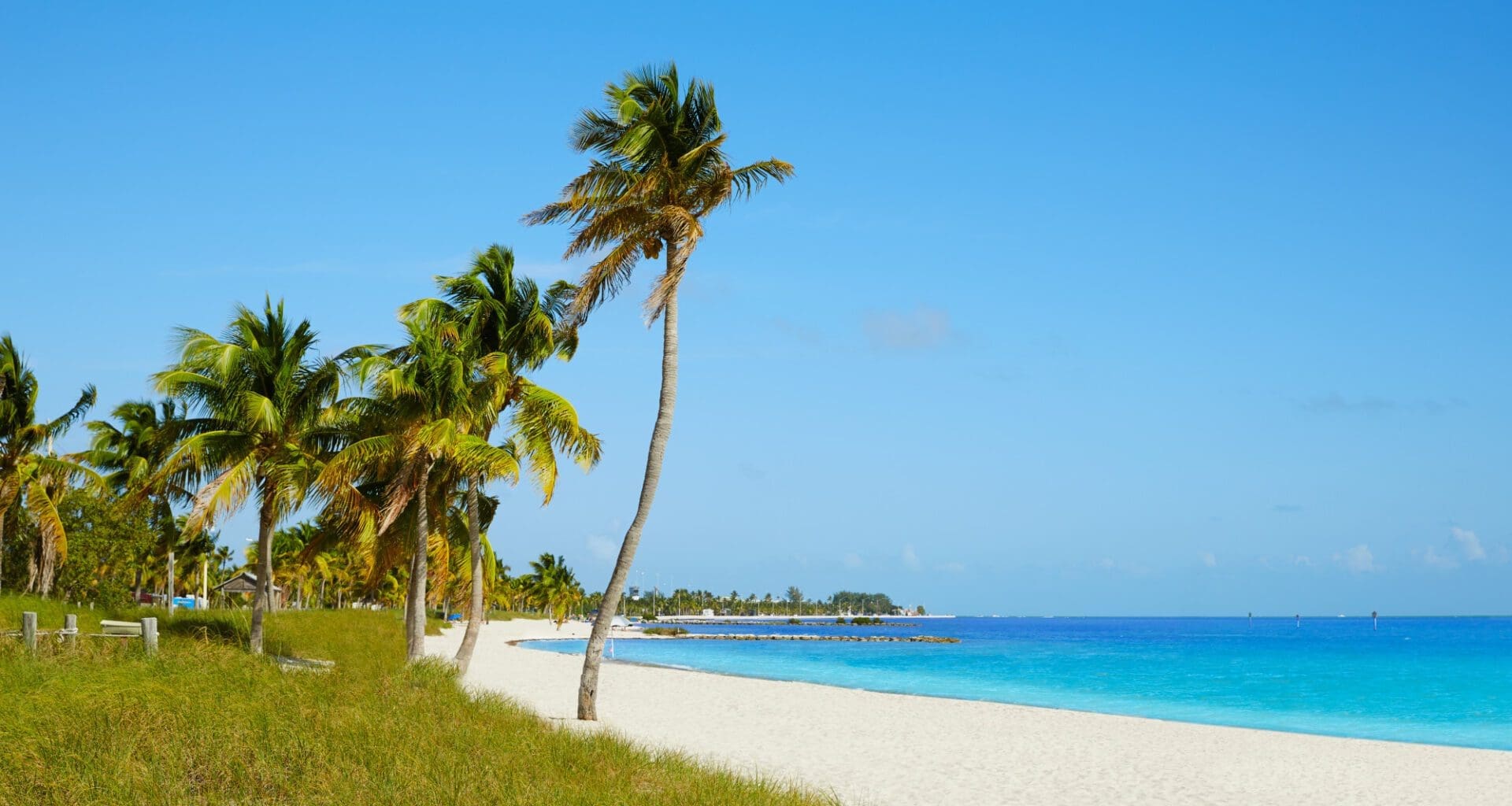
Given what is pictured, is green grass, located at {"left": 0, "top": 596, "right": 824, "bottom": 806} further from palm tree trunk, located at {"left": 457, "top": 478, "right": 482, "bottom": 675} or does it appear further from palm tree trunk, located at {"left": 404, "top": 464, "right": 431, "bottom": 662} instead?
palm tree trunk, located at {"left": 457, "top": 478, "right": 482, "bottom": 675}

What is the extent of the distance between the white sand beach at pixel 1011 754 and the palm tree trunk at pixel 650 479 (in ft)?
4.84

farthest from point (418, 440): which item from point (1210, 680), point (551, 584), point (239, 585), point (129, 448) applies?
point (551, 584)

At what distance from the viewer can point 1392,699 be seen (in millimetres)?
47219

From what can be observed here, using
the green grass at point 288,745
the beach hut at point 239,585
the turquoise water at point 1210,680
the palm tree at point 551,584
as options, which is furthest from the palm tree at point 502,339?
the palm tree at point 551,584

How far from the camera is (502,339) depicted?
78.6 feet

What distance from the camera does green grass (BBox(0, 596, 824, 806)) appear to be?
9062mm

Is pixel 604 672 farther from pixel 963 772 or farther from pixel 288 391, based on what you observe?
pixel 963 772

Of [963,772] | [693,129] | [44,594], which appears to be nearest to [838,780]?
[963,772]

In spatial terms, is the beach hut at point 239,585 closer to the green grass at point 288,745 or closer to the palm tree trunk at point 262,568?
the palm tree trunk at point 262,568

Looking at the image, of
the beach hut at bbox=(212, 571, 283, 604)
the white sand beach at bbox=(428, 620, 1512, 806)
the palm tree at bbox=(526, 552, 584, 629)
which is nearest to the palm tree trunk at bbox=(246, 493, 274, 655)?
the white sand beach at bbox=(428, 620, 1512, 806)

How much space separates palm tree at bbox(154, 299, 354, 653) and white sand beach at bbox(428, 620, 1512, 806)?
6.75 m

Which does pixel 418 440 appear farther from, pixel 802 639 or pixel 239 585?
pixel 802 639

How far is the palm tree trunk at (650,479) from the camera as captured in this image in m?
19.7

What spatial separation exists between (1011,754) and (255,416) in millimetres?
16851
